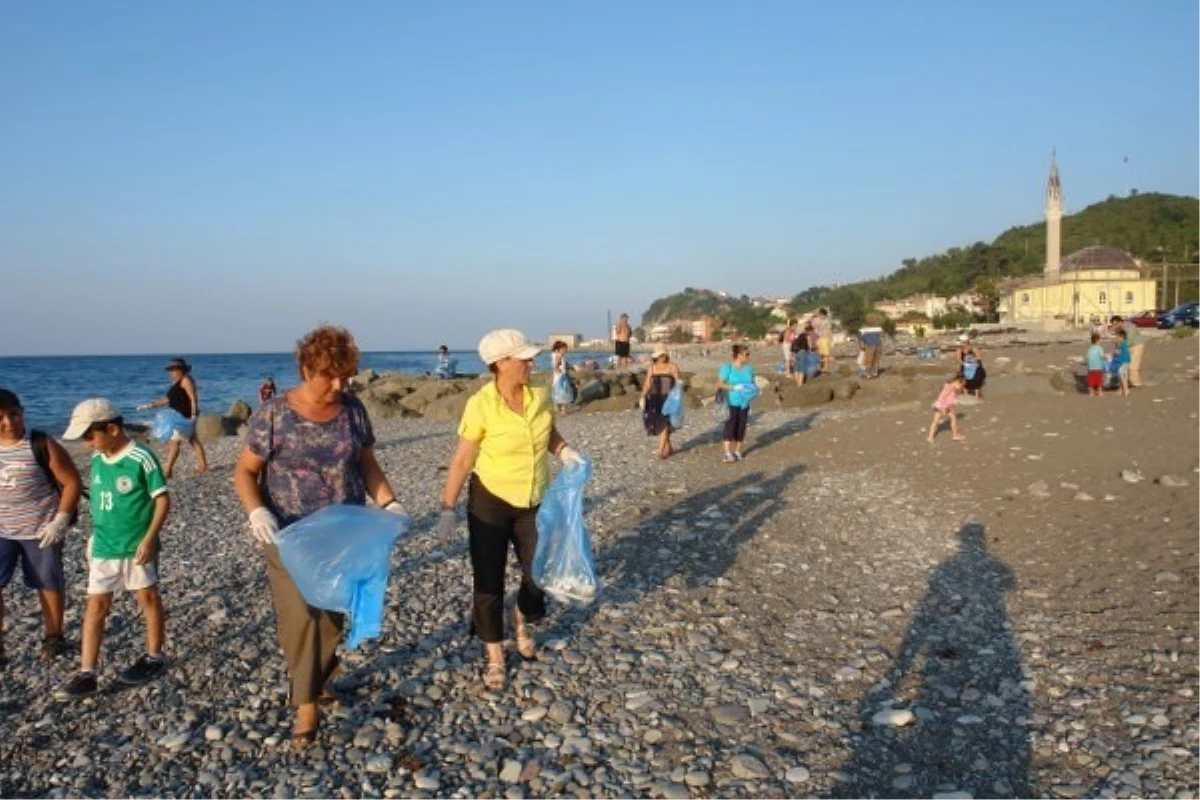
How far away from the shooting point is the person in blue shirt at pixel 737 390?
1351 cm

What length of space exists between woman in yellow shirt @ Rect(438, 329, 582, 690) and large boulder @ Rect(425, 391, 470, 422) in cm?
2030

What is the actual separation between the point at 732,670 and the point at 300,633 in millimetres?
2759

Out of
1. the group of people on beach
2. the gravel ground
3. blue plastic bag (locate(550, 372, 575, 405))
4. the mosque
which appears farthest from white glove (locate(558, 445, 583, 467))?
the mosque

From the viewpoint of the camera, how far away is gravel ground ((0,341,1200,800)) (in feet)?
14.5

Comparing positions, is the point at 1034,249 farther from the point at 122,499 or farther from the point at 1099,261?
the point at 122,499

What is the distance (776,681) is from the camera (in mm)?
5539

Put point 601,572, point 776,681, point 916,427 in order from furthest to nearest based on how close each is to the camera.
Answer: point 916,427
point 601,572
point 776,681

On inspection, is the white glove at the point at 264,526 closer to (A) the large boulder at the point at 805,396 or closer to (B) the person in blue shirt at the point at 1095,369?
(A) the large boulder at the point at 805,396

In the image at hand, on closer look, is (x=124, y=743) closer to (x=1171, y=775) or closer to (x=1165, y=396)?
(x=1171, y=775)

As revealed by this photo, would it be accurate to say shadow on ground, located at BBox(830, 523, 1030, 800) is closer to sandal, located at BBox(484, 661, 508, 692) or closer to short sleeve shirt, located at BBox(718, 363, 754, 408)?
sandal, located at BBox(484, 661, 508, 692)

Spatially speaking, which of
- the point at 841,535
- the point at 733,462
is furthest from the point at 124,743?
the point at 733,462

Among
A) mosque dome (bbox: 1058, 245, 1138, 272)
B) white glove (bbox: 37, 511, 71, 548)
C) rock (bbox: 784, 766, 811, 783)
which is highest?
mosque dome (bbox: 1058, 245, 1138, 272)

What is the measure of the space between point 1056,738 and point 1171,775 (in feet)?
1.90

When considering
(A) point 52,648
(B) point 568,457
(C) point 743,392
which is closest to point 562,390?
(C) point 743,392
